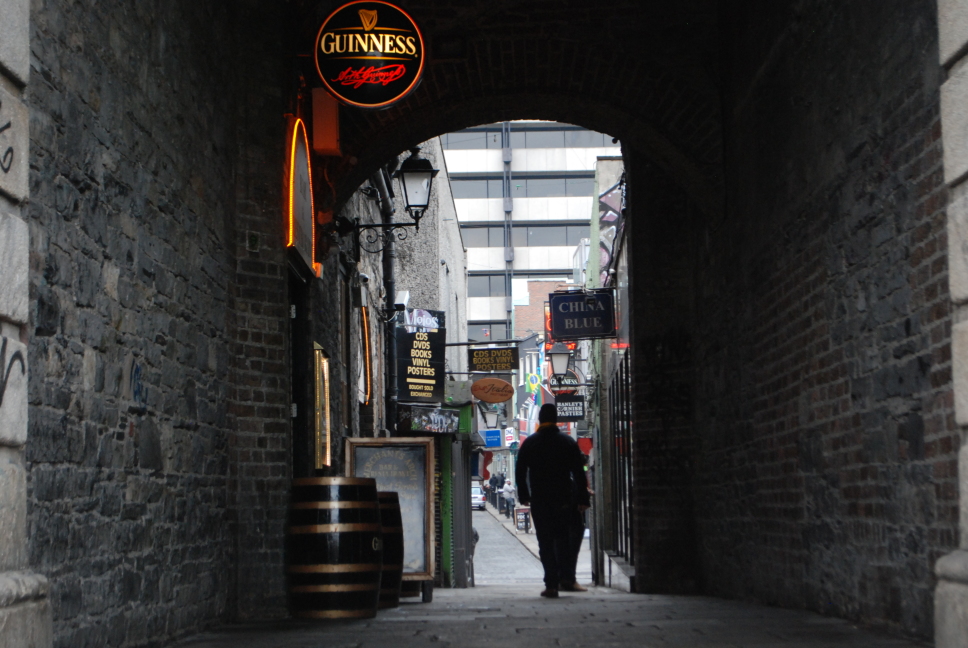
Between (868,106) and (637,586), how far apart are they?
627 cm

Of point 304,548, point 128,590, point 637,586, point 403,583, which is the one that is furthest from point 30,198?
point 637,586

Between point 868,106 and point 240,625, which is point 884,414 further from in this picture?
point 240,625

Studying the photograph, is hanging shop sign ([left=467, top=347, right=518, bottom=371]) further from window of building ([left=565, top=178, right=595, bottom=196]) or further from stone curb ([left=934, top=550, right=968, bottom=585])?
window of building ([left=565, top=178, right=595, bottom=196])

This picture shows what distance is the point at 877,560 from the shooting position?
593 centimetres

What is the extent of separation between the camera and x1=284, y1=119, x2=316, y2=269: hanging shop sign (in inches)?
315

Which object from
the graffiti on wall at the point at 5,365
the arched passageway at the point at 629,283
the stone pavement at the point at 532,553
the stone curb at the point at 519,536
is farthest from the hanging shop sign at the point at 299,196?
the stone curb at the point at 519,536

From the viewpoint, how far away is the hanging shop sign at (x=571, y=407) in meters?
21.7

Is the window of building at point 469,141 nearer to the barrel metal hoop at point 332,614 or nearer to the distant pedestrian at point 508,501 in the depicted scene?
the distant pedestrian at point 508,501

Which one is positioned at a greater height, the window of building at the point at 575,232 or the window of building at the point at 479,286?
the window of building at the point at 575,232

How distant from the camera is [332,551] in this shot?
6.90 meters

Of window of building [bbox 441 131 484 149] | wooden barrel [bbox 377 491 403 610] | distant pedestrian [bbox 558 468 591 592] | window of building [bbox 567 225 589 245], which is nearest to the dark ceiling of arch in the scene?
distant pedestrian [bbox 558 468 591 592]

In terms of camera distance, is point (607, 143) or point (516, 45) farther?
point (607, 143)

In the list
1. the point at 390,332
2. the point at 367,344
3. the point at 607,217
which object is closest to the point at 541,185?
the point at 607,217

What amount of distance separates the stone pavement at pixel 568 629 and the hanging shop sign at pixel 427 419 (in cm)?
649
